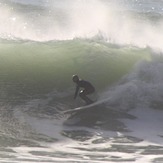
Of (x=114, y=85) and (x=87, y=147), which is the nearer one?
(x=87, y=147)

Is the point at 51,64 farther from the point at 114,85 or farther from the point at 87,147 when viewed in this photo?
the point at 87,147

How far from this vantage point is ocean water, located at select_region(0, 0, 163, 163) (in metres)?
9.15

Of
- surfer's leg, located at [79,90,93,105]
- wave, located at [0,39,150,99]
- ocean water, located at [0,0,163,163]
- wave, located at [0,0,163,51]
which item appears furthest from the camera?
wave, located at [0,0,163,51]

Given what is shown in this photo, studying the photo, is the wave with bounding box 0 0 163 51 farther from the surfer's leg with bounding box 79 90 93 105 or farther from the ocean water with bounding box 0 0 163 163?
the surfer's leg with bounding box 79 90 93 105

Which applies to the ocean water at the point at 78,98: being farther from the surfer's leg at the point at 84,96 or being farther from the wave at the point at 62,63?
the surfer's leg at the point at 84,96

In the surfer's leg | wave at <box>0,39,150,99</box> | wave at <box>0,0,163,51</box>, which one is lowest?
the surfer's leg

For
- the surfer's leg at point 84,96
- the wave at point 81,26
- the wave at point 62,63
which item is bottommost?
the surfer's leg at point 84,96

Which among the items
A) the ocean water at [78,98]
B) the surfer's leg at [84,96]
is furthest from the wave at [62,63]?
the surfer's leg at [84,96]

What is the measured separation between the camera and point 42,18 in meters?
25.2

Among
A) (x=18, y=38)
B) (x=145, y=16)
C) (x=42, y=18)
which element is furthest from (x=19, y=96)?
(x=145, y=16)

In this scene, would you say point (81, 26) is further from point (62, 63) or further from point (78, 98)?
point (78, 98)

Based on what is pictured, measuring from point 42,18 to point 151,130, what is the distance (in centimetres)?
1565

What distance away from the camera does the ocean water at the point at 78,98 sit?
360 inches

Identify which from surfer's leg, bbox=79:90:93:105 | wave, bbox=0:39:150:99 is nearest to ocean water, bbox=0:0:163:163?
wave, bbox=0:39:150:99
